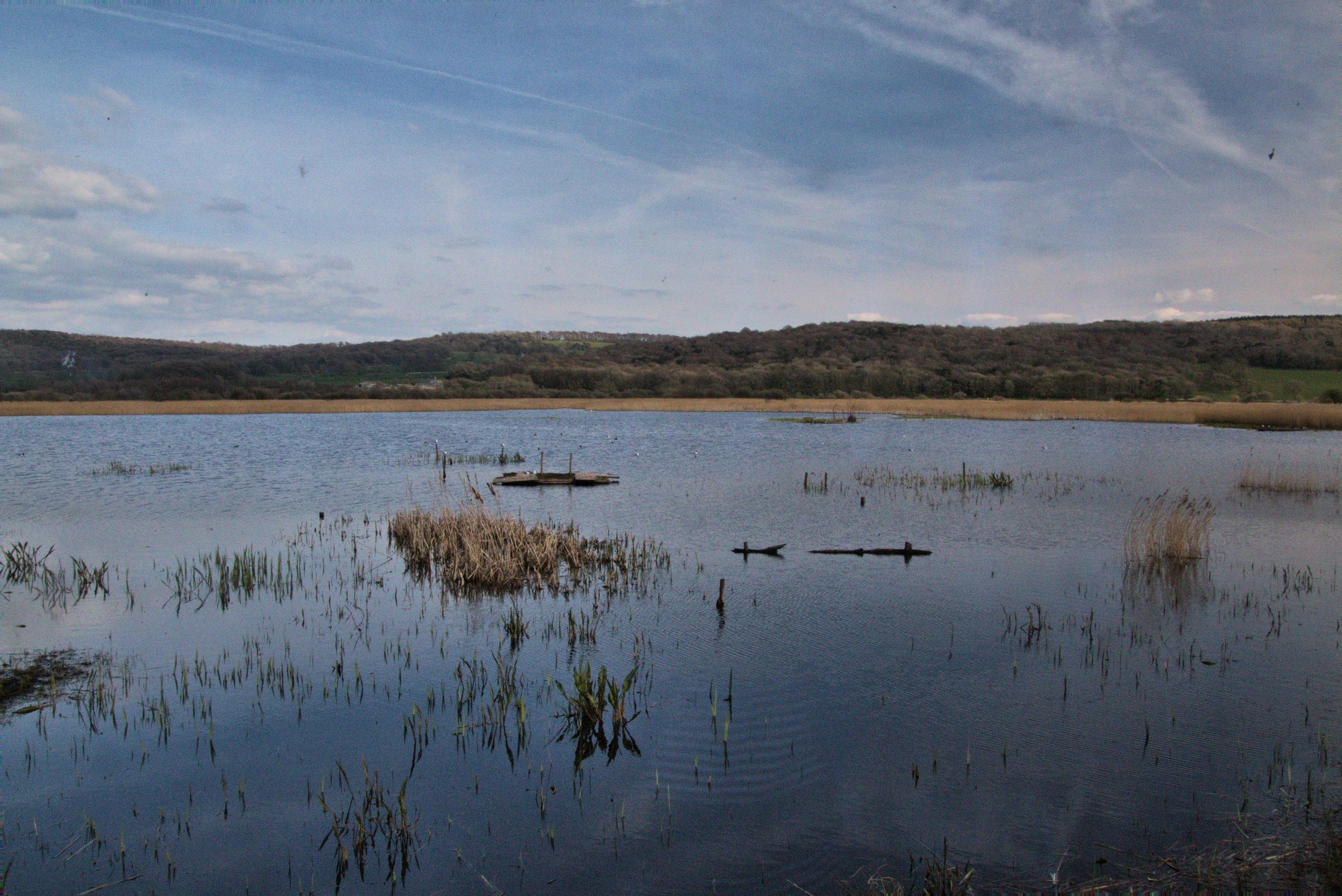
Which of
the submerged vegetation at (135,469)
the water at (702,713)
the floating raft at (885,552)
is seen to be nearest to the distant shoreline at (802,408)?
the water at (702,713)

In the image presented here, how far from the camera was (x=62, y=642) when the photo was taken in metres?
9.83

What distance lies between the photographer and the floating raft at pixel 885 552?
14.7m

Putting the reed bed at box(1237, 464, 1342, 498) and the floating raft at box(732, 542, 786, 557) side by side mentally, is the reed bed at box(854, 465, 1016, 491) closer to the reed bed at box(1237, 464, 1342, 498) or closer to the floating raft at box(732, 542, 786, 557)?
the reed bed at box(1237, 464, 1342, 498)

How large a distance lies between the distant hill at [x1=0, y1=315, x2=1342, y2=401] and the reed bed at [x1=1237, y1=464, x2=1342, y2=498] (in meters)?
54.2

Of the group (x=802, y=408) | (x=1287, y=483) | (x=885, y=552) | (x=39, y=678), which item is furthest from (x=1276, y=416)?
(x=39, y=678)

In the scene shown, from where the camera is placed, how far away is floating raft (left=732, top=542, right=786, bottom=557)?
14.8 meters

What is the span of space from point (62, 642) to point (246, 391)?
7997 cm

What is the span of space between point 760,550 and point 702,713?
23.4ft

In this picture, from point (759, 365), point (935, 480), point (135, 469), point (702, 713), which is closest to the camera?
point (702, 713)

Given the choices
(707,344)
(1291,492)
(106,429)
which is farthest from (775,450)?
(707,344)

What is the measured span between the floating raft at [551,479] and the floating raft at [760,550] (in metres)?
8.36

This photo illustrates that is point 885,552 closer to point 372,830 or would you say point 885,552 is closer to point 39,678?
point 372,830

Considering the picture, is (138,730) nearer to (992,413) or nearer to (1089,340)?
(992,413)

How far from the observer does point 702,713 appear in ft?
26.2
